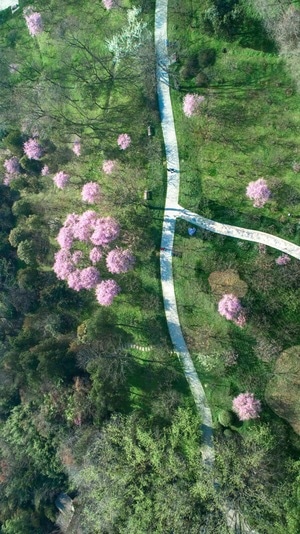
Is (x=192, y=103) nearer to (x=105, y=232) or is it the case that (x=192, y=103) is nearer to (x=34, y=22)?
(x=105, y=232)

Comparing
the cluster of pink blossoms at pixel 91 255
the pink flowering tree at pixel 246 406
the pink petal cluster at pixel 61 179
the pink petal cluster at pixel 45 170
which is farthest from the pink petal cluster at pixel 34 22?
the pink flowering tree at pixel 246 406

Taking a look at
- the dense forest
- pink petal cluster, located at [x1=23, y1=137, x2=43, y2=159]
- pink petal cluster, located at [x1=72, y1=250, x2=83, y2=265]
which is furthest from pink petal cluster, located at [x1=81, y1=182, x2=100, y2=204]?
pink petal cluster, located at [x1=23, y1=137, x2=43, y2=159]

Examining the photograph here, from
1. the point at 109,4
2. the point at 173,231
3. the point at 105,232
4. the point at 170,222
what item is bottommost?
the point at 105,232

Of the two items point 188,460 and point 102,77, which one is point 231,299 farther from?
point 102,77

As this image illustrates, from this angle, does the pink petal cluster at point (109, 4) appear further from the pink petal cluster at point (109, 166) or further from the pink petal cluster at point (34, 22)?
the pink petal cluster at point (109, 166)

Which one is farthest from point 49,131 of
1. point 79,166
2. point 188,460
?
point 188,460

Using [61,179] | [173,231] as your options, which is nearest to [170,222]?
[173,231]

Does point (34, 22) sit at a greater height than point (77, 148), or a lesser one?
greater
